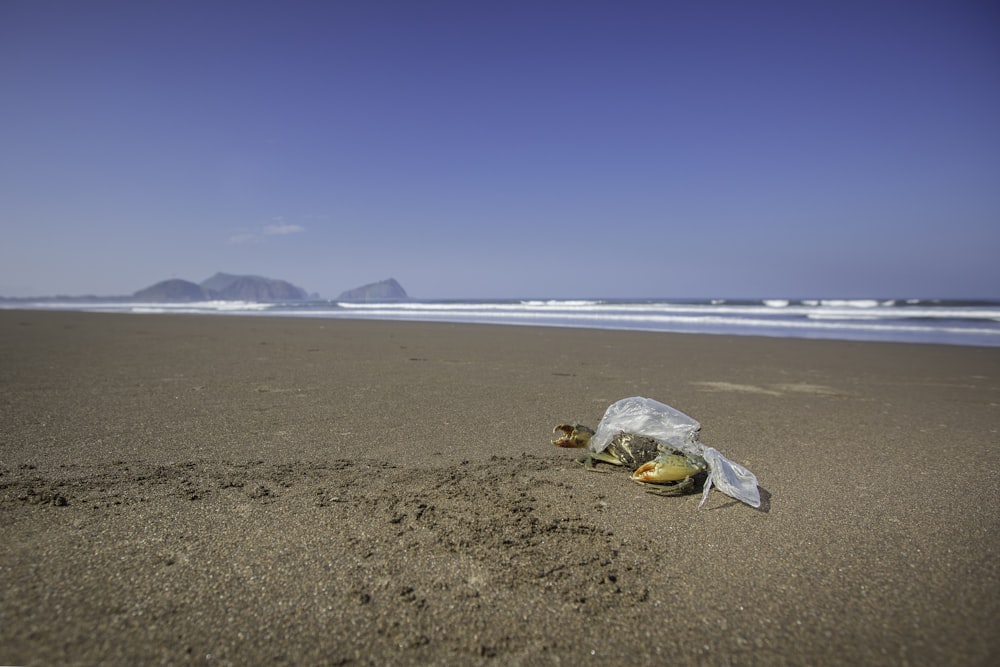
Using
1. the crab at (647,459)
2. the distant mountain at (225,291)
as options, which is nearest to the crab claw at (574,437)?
the crab at (647,459)

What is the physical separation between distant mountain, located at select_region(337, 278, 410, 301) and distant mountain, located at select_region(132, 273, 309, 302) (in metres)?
25.1

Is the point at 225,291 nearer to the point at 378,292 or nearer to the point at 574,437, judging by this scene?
the point at 378,292

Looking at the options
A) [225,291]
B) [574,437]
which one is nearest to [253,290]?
[225,291]

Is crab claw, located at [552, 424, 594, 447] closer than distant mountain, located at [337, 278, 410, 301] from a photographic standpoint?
Yes

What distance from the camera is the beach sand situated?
6.05ft

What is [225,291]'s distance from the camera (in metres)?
140

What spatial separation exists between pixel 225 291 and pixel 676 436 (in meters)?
162

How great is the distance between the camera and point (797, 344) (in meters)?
13.7

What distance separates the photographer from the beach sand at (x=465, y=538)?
1843 millimetres

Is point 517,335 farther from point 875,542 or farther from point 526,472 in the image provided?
point 875,542

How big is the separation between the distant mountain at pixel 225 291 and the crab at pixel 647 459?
374 feet

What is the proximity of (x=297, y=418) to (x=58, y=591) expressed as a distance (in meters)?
3.10

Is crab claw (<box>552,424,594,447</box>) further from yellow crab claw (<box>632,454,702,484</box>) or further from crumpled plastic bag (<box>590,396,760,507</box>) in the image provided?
→ yellow crab claw (<box>632,454,702,484</box>)

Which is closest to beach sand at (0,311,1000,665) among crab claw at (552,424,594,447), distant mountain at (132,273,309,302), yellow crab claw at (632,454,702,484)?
yellow crab claw at (632,454,702,484)
